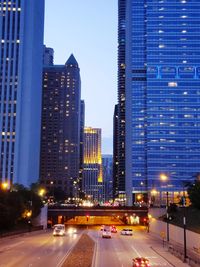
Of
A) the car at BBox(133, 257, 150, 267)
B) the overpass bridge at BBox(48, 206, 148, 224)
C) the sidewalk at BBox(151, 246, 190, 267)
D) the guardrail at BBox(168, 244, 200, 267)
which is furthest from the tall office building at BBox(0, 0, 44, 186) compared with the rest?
the car at BBox(133, 257, 150, 267)

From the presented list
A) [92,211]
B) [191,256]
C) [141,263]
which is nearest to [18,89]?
[92,211]

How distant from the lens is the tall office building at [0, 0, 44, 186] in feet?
604

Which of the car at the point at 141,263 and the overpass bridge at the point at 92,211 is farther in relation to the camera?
the overpass bridge at the point at 92,211

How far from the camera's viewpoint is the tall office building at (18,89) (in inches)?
7249

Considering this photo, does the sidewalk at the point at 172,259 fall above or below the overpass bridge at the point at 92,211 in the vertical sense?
below

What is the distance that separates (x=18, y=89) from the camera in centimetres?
18800

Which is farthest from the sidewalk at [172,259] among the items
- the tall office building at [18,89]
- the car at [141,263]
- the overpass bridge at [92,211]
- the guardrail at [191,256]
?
the tall office building at [18,89]

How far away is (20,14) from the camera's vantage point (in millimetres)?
191500

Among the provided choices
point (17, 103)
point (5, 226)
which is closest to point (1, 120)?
point (17, 103)

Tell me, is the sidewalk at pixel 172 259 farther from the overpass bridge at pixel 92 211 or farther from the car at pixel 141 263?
the overpass bridge at pixel 92 211

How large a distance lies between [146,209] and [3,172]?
6216cm

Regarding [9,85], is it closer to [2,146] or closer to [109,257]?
[2,146]

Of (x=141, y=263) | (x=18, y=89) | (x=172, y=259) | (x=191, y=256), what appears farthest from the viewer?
(x=18, y=89)

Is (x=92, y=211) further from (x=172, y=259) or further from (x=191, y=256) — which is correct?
(x=172, y=259)
